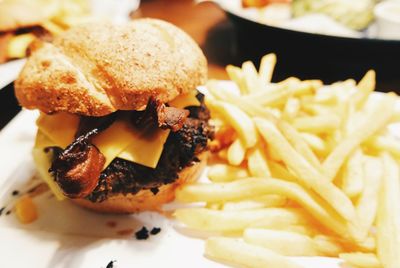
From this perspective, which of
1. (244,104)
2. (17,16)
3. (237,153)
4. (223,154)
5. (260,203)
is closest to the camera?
(260,203)

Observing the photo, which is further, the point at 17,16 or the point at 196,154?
the point at 17,16

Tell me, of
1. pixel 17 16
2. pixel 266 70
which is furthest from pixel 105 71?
pixel 17 16

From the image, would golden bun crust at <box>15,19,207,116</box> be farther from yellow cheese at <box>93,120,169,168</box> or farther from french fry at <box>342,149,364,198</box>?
french fry at <box>342,149,364,198</box>

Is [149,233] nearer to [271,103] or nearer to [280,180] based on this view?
[280,180]

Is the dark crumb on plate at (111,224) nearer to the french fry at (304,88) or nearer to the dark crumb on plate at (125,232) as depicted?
the dark crumb on plate at (125,232)

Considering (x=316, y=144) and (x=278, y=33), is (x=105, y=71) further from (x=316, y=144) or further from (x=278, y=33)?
(x=278, y=33)

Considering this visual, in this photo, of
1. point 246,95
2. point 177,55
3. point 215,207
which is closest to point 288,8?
point 246,95
